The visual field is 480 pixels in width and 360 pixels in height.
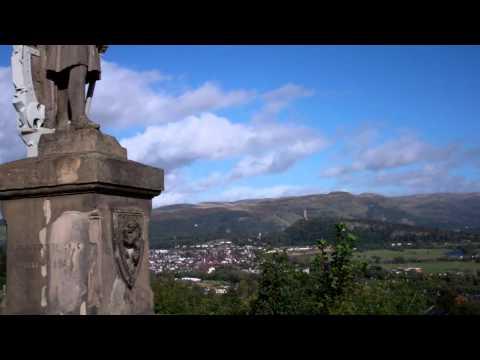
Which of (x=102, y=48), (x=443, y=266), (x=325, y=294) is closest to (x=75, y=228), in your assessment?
(x=102, y=48)

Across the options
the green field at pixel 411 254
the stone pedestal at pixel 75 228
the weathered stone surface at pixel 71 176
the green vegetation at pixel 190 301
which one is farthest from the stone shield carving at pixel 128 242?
the green field at pixel 411 254

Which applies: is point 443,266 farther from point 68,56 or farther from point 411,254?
point 68,56

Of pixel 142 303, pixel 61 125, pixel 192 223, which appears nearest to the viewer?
pixel 142 303

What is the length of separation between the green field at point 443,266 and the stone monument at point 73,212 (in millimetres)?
42710

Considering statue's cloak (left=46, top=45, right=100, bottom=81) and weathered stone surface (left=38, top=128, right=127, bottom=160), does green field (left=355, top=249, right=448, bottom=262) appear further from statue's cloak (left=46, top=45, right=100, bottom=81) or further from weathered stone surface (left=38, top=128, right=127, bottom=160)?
weathered stone surface (left=38, top=128, right=127, bottom=160)

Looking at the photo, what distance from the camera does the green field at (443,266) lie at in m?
44.1

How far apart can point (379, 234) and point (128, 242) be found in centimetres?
5082
